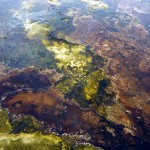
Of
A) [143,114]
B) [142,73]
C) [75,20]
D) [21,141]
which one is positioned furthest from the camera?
[75,20]

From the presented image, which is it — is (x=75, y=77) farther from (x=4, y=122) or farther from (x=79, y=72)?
(x=4, y=122)

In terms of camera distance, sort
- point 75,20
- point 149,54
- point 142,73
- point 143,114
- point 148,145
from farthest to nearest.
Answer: point 75,20 → point 149,54 → point 142,73 → point 143,114 → point 148,145

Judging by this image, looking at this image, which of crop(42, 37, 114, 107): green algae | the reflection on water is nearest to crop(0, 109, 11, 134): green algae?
the reflection on water

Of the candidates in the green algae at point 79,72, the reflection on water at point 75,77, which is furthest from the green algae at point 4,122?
the green algae at point 79,72

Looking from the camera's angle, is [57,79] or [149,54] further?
[149,54]

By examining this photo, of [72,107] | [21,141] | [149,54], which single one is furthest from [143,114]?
[149,54]

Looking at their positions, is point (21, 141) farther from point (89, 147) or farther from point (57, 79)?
point (57, 79)

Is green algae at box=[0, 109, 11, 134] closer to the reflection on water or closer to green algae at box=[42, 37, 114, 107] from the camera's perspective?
the reflection on water

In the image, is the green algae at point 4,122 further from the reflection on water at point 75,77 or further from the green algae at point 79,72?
the green algae at point 79,72
